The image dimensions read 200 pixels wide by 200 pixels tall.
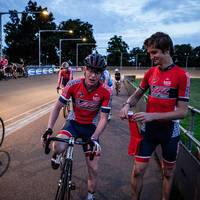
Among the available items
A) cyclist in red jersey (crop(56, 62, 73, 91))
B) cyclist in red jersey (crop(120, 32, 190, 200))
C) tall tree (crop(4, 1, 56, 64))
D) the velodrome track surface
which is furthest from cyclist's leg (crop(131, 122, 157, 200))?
tall tree (crop(4, 1, 56, 64))

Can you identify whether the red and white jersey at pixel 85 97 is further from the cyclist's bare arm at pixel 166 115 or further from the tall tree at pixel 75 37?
the tall tree at pixel 75 37

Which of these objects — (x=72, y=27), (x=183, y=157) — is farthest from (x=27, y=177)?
(x=72, y=27)

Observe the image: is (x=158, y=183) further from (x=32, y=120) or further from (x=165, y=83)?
(x=32, y=120)

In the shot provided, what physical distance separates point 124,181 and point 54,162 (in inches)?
87.2

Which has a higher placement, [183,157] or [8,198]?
[183,157]

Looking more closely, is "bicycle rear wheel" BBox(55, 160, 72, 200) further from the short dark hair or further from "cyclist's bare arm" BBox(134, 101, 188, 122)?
the short dark hair

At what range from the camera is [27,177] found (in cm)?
608

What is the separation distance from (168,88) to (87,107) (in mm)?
1140

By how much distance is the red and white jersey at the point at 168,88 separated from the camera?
13.2ft

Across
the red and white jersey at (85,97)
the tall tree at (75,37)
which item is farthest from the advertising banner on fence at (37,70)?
the tall tree at (75,37)

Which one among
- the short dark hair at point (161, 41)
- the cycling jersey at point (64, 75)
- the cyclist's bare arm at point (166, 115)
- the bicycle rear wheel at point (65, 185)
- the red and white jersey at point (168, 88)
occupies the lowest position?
the bicycle rear wheel at point (65, 185)

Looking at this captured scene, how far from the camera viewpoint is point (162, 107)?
4.16 meters

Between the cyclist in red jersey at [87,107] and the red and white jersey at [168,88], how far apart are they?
2.09ft

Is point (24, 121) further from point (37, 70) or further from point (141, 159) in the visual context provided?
point (37, 70)
